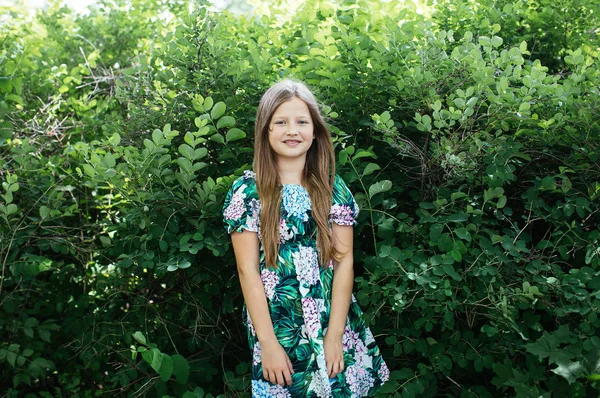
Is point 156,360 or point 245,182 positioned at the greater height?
point 245,182

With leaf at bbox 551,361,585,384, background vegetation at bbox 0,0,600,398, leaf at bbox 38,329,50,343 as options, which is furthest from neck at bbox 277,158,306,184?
leaf at bbox 38,329,50,343

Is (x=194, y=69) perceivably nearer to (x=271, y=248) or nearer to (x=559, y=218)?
(x=271, y=248)

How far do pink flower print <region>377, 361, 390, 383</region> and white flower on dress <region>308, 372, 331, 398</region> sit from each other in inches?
11.3

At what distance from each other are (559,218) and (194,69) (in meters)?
1.65

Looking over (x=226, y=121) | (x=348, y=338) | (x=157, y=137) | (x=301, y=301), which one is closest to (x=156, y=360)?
(x=301, y=301)

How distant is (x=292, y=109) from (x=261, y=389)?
1.05m

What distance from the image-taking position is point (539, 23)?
11.9 feet

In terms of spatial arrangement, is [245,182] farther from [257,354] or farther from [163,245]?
[257,354]

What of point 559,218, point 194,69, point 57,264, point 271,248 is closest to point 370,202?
point 271,248

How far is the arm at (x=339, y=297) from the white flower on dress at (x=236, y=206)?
1.18 ft

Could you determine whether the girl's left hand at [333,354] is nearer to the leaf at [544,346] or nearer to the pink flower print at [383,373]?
the pink flower print at [383,373]

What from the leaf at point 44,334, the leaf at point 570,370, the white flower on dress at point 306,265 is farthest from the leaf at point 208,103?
the leaf at point 570,370

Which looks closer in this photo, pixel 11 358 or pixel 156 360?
pixel 156 360

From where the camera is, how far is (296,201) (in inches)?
107
